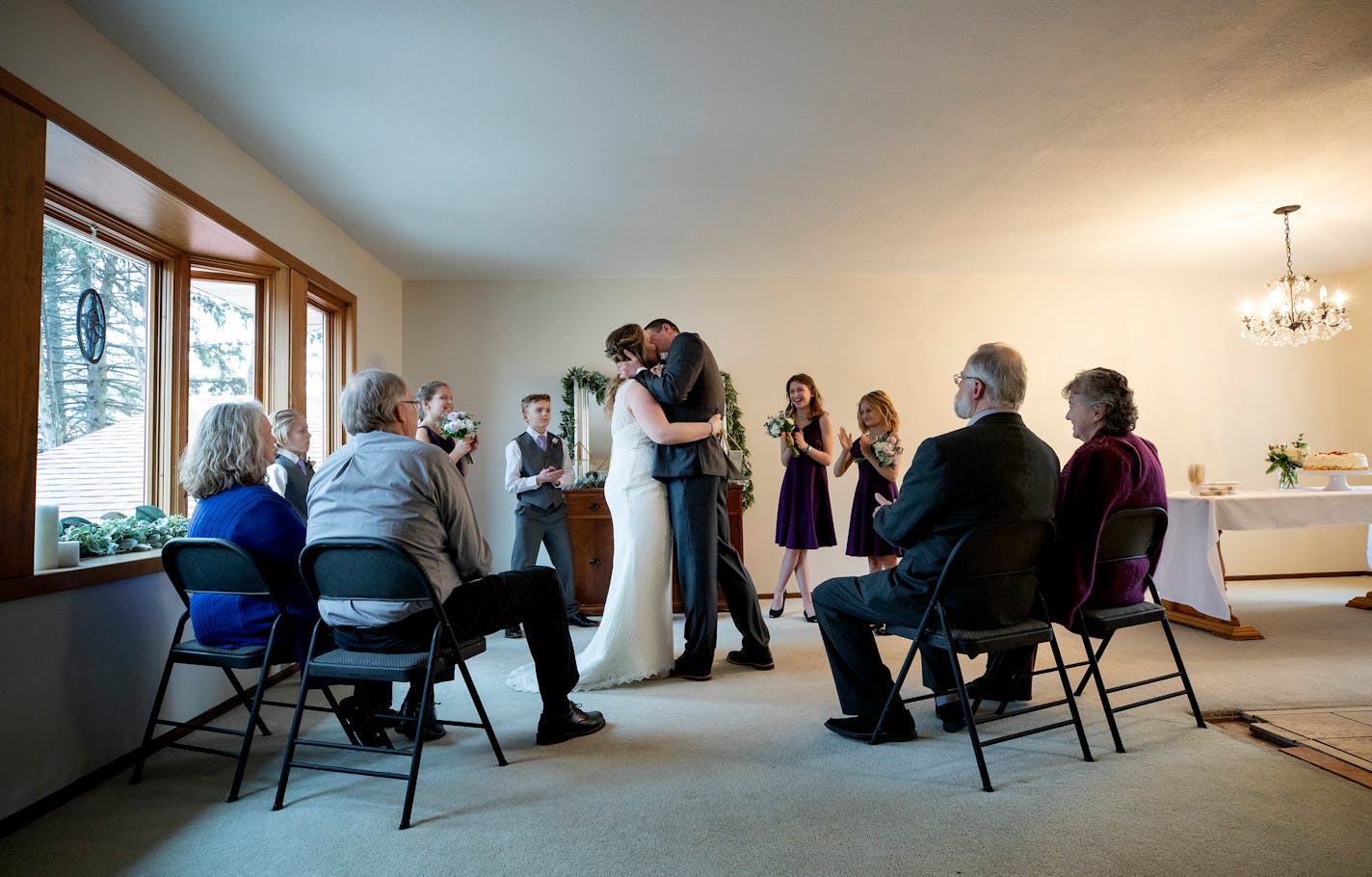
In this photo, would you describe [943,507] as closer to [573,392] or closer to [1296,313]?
[573,392]

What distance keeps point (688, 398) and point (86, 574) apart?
2410mm

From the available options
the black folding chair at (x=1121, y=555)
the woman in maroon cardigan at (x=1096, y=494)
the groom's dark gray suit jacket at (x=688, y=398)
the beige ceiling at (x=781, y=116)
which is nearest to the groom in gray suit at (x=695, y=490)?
the groom's dark gray suit jacket at (x=688, y=398)

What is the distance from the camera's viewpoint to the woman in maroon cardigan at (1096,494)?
9.51 feet

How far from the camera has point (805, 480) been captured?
18.6ft

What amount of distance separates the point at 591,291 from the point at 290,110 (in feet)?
11.9

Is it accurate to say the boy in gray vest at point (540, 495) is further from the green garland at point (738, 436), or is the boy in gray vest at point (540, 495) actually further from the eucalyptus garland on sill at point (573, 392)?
the green garland at point (738, 436)

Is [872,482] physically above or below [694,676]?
above

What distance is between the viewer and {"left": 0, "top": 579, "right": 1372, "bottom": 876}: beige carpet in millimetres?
2115

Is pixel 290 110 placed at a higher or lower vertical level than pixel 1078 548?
higher

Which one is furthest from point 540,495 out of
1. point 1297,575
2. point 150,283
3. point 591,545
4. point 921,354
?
point 1297,575

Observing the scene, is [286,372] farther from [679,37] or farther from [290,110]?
[679,37]

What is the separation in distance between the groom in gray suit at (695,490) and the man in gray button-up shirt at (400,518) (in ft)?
3.95

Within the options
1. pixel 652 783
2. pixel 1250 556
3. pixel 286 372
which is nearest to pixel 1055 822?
pixel 652 783

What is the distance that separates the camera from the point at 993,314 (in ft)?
24.6
